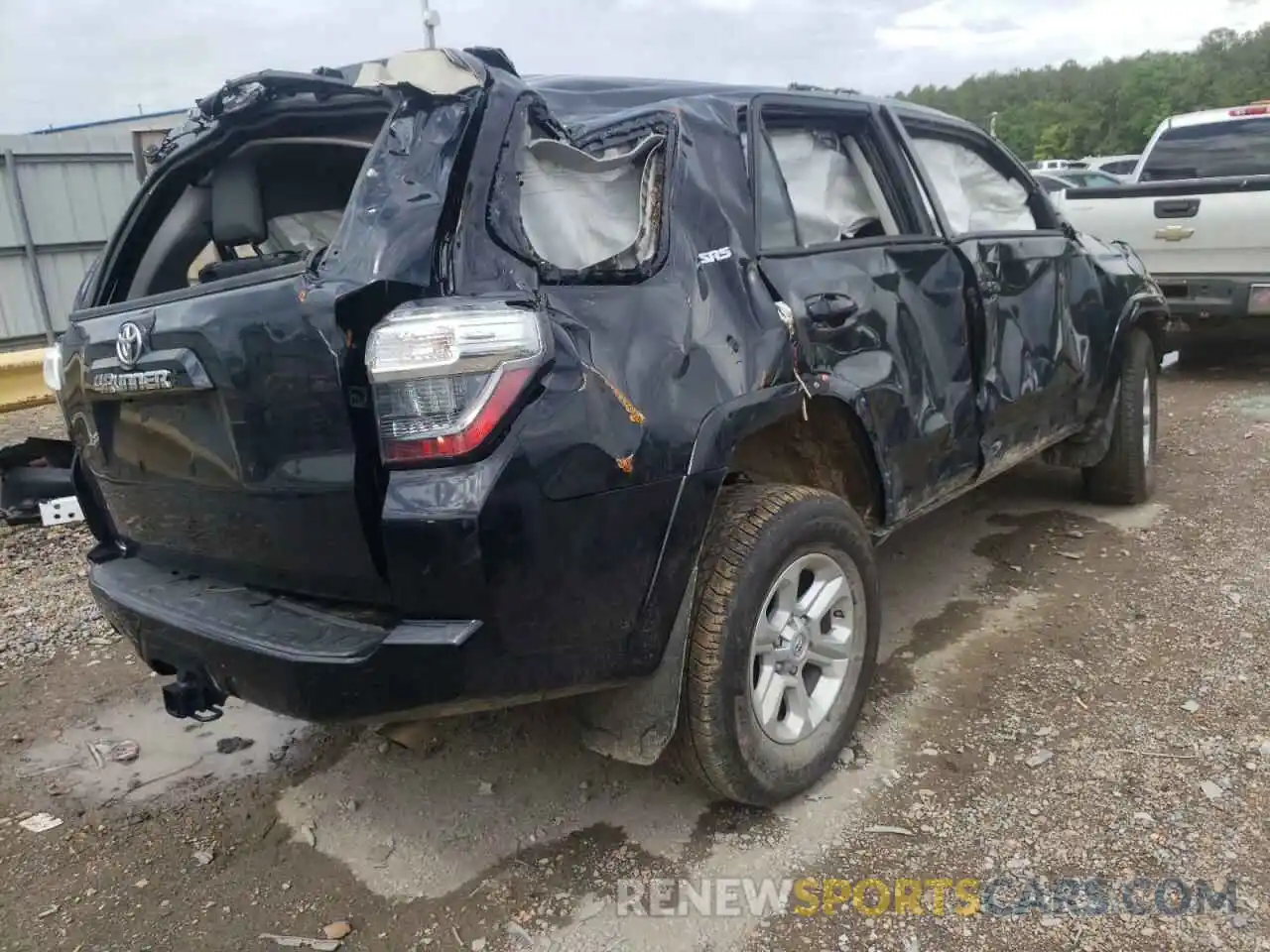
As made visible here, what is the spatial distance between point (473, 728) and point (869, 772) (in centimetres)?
124

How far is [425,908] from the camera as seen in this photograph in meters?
2.45

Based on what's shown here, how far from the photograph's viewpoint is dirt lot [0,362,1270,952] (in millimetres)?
2371

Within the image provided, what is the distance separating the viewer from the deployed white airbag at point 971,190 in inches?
147


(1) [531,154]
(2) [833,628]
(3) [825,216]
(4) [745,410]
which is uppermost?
(1) [531,154]

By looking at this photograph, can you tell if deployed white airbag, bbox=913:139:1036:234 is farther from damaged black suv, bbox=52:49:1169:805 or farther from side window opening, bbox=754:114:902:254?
damaged black suv, bbox=52:49:1169:805

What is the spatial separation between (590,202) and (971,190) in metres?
2.22

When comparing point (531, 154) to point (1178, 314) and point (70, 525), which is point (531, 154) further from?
point (1178, 314)

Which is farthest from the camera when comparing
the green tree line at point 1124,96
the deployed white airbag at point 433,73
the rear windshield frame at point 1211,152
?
the green tree line at point 1124,96

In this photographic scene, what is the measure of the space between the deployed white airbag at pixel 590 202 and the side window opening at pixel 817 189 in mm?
411

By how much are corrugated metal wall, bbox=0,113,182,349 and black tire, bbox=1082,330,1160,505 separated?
9.89m

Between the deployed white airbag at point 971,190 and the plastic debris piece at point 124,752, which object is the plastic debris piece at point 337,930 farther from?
the deployed white airbag at point 971,190

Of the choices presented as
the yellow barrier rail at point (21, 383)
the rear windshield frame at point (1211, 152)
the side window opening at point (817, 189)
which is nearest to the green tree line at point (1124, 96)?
the rear windshield frame at point (1211, 152)

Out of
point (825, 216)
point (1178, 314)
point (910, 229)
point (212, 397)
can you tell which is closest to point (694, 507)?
point (212, 397)

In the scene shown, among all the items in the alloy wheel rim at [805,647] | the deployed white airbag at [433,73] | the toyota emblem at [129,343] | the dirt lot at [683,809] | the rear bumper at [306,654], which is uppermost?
the deployed white airbag at [433,73]
